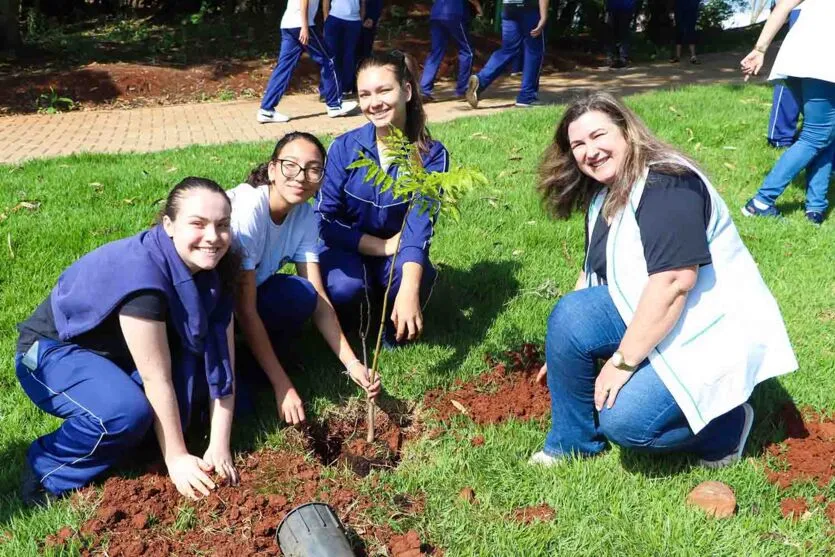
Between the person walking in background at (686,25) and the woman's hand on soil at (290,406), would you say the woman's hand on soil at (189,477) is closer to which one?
the woman's hand on soil at (290,406)

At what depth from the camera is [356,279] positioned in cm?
376

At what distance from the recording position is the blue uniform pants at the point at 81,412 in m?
2.67

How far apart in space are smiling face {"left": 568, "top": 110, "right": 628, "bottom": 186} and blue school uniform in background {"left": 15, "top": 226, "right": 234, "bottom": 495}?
146 centimetres

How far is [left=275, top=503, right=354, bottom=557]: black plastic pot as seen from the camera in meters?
2.32

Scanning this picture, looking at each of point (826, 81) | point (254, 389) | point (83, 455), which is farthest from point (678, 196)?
point (826, 81)

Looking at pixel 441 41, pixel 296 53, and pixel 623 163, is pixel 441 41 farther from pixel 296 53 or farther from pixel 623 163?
pixel 623 163

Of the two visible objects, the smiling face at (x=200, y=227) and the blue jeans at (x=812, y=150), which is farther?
the blue jeans at (x=812, y=150)

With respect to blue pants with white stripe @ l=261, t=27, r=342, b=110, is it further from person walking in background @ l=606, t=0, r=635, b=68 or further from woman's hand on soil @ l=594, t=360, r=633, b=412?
woman's hand on soil @ l=594, t=360, r=633, b=412

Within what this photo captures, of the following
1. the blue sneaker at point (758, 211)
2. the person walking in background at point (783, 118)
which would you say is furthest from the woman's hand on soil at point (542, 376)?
the person walking in background at point (783, 118)

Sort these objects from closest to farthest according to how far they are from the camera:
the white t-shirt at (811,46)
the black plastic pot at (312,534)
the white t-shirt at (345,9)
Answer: the black plastic pot at (312,534) < the white t-shirt at (811,46) < the white t-shirt at (345,9)

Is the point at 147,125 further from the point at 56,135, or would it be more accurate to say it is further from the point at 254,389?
the point at 254,389

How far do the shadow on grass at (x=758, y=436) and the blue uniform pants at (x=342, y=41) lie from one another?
6.58 meters

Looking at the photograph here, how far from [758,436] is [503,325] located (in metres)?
1.38

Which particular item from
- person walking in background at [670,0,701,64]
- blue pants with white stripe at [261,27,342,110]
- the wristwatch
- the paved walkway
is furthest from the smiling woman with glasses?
person walking in background at [670,0,701,64]
